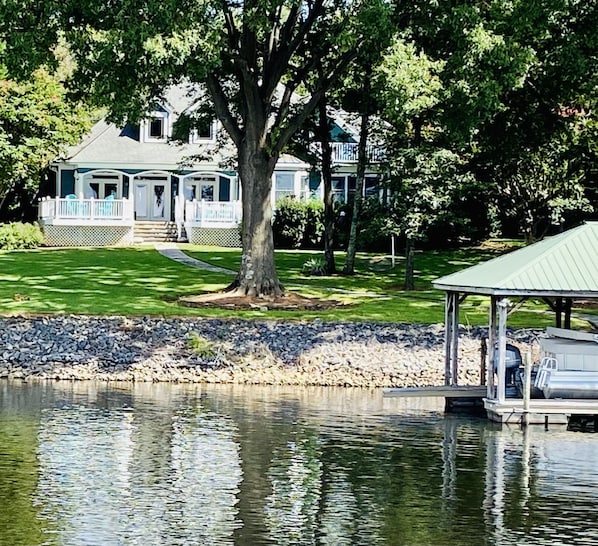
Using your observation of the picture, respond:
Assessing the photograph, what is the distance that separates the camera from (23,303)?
35.2 m

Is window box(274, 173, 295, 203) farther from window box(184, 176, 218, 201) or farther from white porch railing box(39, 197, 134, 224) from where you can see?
white porch railing box(39, 197, 134, 224)

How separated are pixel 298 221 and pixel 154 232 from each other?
7.07 meters

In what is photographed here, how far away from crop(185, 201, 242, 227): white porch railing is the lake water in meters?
28.5

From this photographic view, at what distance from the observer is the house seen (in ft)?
184

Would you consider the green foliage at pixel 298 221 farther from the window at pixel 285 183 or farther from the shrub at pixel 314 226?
the window at pixel 285 183

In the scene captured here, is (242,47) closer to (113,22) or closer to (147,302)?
(113,22)

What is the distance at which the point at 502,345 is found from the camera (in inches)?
984

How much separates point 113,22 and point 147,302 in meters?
8.56

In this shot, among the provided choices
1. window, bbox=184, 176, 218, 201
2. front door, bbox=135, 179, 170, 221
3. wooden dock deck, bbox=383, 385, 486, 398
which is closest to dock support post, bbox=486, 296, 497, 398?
wooden dock deck, bbox=383, 385, 486, 398

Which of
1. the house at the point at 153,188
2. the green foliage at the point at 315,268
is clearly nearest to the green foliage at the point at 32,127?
the house at the point at 153,188

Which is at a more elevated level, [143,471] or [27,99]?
[27,99]

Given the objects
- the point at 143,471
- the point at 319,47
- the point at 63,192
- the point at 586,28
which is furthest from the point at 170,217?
the point at 143,471

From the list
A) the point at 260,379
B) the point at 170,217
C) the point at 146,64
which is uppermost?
the point at 146,64

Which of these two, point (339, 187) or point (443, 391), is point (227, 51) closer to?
point (443, 391)
